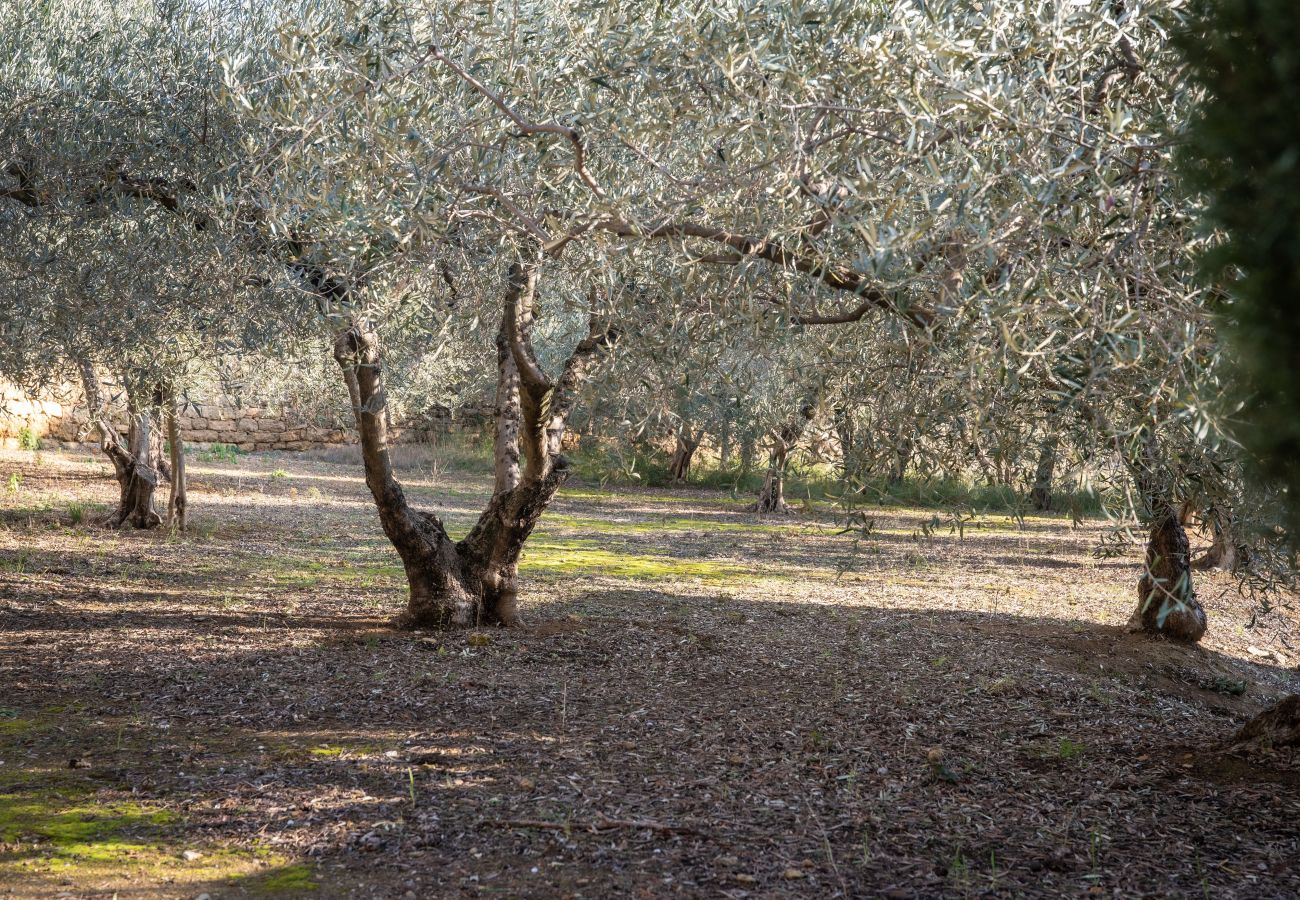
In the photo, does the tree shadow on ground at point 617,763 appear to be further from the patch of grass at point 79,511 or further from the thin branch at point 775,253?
the patch of grass at point 79,511

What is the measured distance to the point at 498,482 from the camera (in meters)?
8.88

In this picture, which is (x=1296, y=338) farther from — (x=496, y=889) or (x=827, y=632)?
(x=827, y=632)

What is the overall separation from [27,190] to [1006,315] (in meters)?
6.29

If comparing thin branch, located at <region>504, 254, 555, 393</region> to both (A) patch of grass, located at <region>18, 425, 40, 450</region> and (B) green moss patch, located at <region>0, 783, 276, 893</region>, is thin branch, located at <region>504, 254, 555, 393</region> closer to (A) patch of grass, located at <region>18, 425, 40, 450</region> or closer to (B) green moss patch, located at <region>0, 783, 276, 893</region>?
(B) green moss patch, located at <region>0, 783, 276, 893</region>

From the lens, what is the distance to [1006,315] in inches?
126

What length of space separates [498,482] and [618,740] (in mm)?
3509

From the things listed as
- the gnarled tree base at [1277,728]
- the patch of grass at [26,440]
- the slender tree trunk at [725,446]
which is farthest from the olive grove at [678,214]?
the patch of grass at [26,440]

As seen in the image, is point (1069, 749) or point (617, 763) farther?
point (1069, 749)

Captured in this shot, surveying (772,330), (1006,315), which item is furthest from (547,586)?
(1006,315)

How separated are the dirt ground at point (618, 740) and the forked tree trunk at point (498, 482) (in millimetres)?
364

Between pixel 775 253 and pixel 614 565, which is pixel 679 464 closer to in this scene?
pixel 614 565

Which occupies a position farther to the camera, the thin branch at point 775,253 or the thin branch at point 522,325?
the thin branch at point 522,325

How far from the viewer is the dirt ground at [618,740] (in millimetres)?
4055

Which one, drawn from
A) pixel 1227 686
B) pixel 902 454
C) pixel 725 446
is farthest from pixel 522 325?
pixel 725 446
